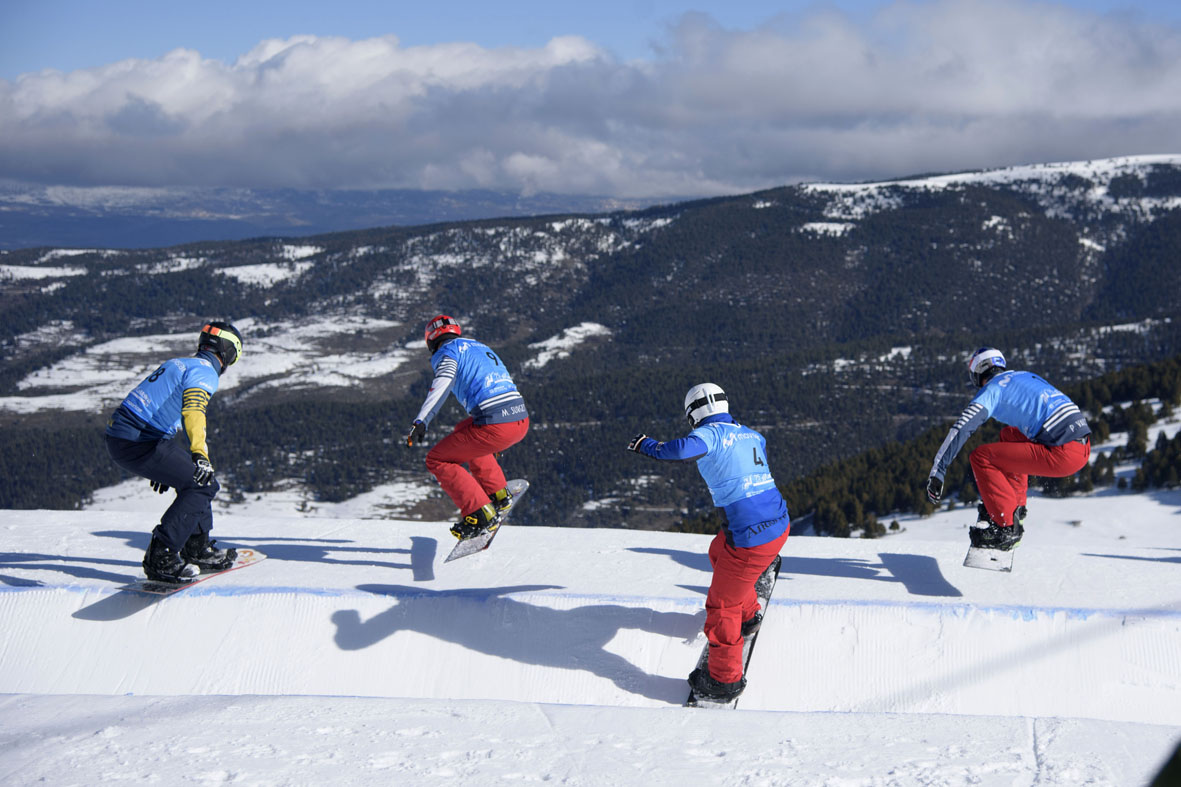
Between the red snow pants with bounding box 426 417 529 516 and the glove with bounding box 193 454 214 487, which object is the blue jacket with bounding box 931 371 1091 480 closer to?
the red snow pants with bounding box 426 417 529 516

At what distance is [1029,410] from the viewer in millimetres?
7965

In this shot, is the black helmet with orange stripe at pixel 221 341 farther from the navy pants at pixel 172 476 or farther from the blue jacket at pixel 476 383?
the blue jacket at pixel 476 383

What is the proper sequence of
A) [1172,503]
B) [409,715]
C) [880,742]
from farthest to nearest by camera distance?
1. [1172,503]
2. [409,715]
3. [880,742]

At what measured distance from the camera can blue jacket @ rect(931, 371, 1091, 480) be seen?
7828 mm

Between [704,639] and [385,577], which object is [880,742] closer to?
[704,639]

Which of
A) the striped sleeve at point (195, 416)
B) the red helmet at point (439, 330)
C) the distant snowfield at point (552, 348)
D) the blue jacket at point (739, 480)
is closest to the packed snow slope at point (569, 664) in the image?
the blue jacket at point (739, 480)

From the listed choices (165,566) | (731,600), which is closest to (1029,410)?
(731,600)

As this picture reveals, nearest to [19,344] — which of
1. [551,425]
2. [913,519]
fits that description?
[551,425]

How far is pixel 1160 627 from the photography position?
7.16 m

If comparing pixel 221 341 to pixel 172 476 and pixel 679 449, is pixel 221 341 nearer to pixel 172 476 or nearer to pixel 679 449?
pixel 172 476

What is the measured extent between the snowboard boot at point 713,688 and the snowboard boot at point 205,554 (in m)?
5.35

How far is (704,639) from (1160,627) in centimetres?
391

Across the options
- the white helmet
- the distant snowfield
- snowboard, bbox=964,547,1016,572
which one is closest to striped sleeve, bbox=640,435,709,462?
the white helmet

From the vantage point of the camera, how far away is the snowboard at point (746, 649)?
6668 mm
